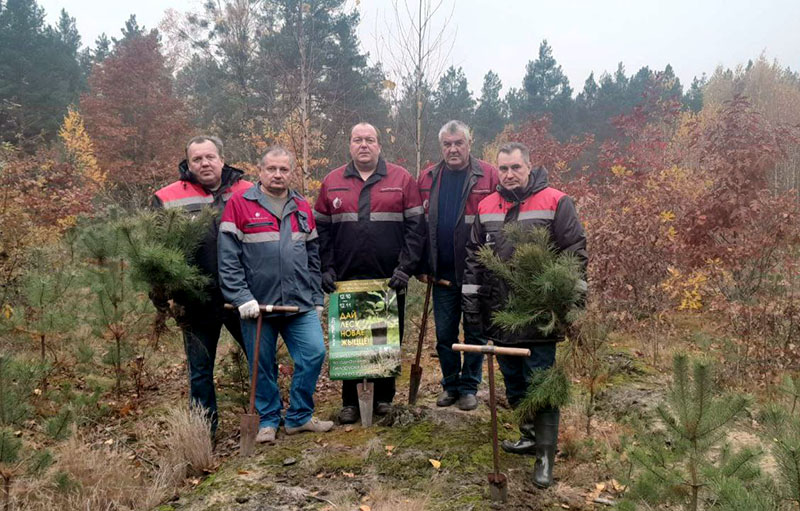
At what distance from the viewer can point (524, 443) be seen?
3953 mm

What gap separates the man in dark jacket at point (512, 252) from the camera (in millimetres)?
3520

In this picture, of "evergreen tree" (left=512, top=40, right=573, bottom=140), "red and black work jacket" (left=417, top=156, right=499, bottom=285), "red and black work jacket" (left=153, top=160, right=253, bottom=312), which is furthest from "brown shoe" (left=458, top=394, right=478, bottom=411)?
"evergreen tree" (left=512, top=40, right=573, bottom=140)

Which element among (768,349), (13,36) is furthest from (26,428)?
(13,36)

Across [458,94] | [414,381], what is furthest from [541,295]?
[458,94]

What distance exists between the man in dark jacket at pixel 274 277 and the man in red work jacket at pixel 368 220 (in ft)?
0.75

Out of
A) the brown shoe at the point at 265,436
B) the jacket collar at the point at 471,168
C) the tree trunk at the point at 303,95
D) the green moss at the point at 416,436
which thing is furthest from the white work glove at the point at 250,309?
the tree trunk at the point at 303,95

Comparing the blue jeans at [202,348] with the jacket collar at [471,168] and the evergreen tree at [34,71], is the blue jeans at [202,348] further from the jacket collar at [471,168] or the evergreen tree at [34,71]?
the evergreen tree at [34,71]

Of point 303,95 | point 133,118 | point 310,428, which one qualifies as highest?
point 133,118

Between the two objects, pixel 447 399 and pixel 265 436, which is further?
pixel 447 399

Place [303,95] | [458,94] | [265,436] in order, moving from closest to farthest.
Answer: [265,436]
[303,95]
[458,94]

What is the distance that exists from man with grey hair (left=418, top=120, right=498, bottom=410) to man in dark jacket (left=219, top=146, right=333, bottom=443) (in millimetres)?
981

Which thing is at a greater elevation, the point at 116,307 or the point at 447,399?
the point at 116,307

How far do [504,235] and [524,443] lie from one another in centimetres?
152

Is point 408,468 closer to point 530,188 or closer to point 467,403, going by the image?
point 467,403
